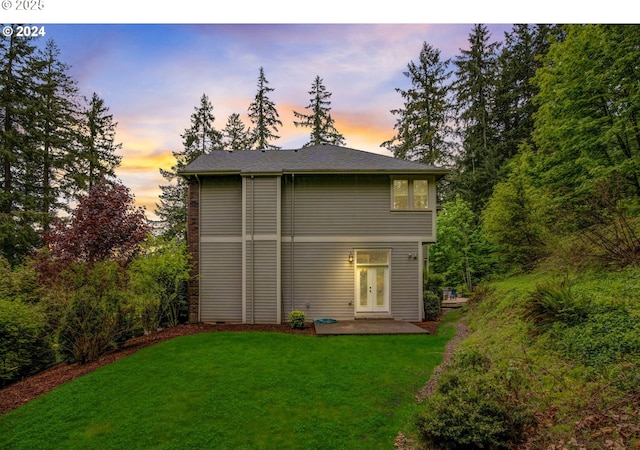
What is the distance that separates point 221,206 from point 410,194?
693 cm

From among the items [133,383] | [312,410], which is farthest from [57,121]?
[312,410]

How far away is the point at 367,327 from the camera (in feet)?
32.2

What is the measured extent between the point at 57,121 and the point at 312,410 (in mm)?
20296

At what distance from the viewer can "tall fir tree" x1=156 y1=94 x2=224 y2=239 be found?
2259 centimetres

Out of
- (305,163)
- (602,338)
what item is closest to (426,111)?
(305,163)

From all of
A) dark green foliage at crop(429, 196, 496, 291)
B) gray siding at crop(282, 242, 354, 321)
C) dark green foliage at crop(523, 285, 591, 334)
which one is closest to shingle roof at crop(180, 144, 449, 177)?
gray siding at crop(282, 242, 354, 321)

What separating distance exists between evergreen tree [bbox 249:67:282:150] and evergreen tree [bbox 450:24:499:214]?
1398 centimetres

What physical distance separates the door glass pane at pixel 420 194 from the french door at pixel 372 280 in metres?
2.09

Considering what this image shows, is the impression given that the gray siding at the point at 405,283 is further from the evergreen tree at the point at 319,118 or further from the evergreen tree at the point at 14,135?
the evergreen tree at the point at 14,135

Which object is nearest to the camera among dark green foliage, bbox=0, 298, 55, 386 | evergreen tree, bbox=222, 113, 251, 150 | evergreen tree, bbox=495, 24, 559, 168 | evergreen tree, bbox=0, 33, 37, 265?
dark green foliage, bbox=0, 298, 55, 386

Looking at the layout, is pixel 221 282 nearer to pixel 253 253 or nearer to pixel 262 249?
pixel 253 253

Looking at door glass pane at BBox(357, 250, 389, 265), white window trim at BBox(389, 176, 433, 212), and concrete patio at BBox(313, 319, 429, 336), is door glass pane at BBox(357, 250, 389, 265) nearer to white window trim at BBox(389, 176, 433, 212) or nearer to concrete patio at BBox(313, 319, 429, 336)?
Result: white window trim at BBox(389, 176, 433, 212)

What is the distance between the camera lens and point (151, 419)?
4605 mm
